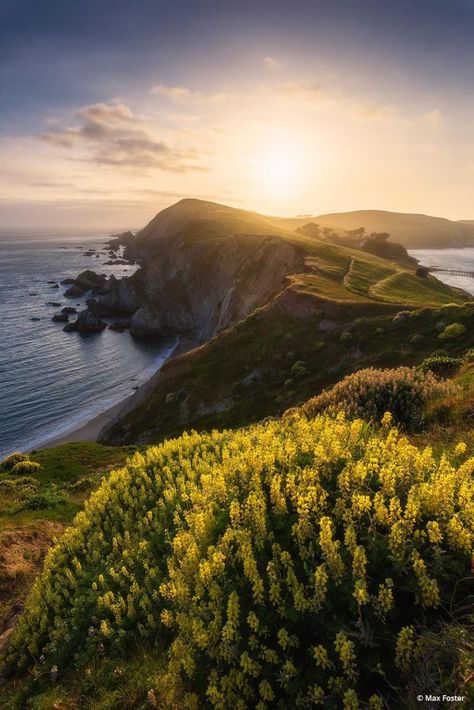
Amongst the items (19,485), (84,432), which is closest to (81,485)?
(19,485)

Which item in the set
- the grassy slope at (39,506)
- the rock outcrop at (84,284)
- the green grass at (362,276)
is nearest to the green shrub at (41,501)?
the grassy slope at (39,506)

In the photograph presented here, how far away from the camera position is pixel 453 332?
38031 mm

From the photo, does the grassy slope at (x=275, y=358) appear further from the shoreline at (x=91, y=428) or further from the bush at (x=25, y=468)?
the bush at (x=25, y=468)

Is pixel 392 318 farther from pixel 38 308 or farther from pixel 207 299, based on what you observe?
pixel 38 308

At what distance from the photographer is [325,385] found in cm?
4234

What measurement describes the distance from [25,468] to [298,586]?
3488cm

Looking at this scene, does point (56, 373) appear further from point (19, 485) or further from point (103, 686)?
point (103, 686)

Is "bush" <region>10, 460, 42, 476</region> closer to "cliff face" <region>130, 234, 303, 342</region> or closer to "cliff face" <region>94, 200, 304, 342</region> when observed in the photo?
"cliff face" <region>94, 200, 304, 342</region>

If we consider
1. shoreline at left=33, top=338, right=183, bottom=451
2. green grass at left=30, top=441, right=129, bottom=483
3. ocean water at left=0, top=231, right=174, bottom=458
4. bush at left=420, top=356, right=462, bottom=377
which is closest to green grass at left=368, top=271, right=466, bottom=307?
bush at left=420, top=356, right=462, bottom=377

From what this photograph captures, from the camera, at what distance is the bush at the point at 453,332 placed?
37.7 meters

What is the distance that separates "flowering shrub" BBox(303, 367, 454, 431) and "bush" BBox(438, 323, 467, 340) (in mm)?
21396

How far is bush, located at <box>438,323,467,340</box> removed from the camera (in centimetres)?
3769

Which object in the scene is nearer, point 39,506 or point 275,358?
point 39,506

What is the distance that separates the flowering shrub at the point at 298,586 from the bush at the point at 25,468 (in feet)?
85.4
